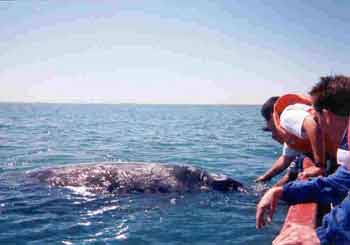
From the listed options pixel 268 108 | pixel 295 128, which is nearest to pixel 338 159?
pixel 295 128

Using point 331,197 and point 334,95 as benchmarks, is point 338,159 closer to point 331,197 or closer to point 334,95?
point 331,197

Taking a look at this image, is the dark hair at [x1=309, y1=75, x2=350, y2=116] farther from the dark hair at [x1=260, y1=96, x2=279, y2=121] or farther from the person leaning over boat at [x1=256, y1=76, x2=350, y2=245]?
the dark hair at [x1=260, y1=96, x2=279, y2=121]

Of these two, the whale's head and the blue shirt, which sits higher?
the blue shirt

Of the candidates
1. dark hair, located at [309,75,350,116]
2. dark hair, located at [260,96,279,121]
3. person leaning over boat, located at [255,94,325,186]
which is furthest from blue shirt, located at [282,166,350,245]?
dark hair, located at [260,96,279,121]

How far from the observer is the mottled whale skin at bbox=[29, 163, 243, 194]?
8320 mm

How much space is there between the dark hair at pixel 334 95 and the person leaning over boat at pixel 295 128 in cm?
181

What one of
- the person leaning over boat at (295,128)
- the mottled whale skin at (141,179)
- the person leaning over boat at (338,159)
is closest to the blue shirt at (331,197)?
the person leaning over boat at (338,159)

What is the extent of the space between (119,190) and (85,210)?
1.38m

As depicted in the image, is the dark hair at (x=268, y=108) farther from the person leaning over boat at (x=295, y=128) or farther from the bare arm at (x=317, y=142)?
the bare arm at (x=317, y=142)

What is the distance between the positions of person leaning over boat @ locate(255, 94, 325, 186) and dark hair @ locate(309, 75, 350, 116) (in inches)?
71.3

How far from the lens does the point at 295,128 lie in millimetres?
5625

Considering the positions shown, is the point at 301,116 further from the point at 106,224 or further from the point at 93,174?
the point at 93,174

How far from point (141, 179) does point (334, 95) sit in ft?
19.2

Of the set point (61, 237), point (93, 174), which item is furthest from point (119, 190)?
point (61, 237)
